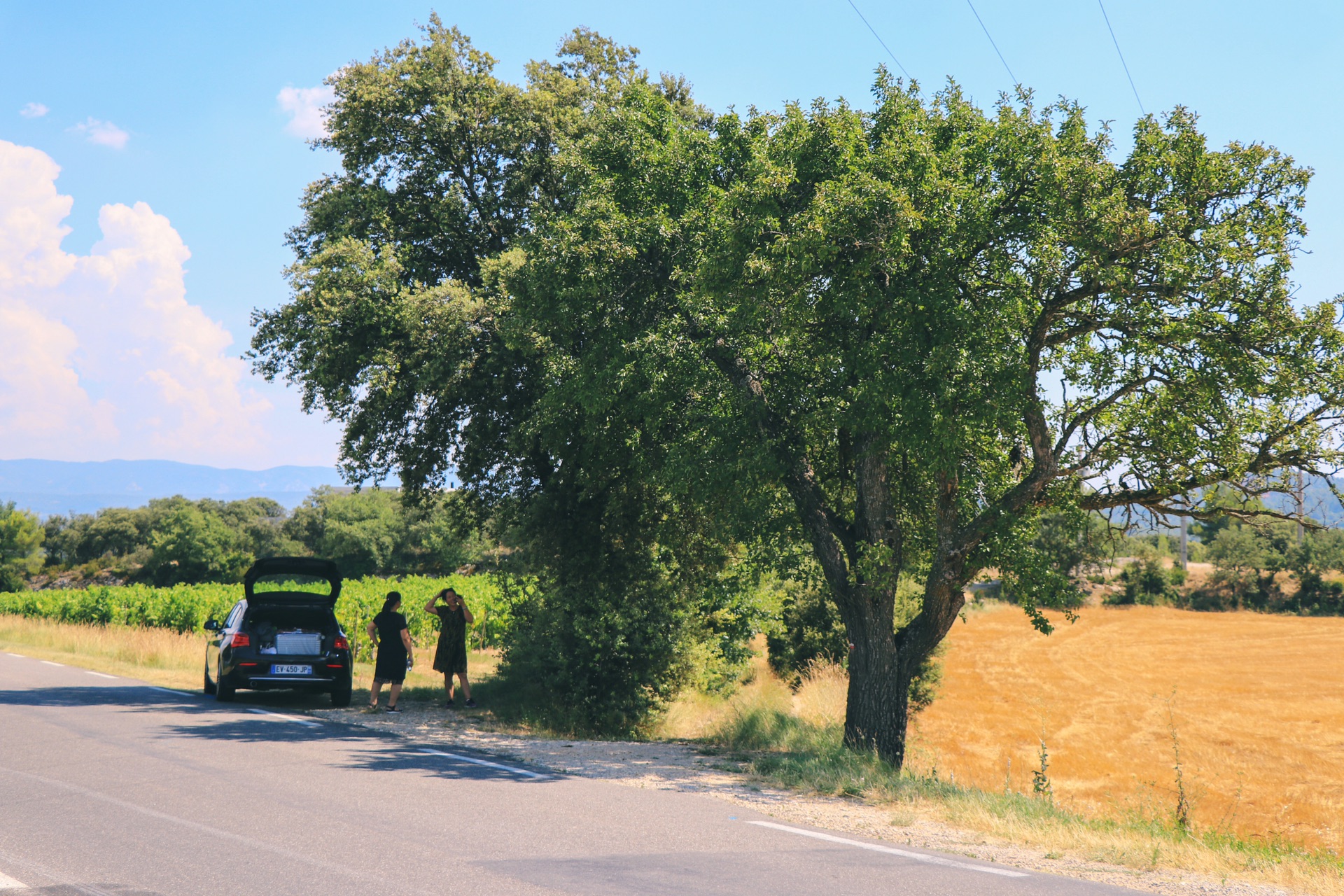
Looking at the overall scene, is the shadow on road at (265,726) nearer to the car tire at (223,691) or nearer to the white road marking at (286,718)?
the white road marking at (286,718)

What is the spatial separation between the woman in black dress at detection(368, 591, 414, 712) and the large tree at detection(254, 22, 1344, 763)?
139 inches

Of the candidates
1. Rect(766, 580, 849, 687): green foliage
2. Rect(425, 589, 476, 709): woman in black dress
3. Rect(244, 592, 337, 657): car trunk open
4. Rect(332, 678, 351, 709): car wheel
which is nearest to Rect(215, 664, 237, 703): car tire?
Rect(244, 592, 337, 657): car trunk open

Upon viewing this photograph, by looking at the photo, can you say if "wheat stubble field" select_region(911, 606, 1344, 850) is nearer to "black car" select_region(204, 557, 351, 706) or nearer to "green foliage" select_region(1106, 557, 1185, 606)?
→ "black car" select_region(204, 557, 351, 706)

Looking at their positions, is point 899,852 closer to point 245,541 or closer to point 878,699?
point 878,699

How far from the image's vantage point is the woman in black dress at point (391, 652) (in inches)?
573

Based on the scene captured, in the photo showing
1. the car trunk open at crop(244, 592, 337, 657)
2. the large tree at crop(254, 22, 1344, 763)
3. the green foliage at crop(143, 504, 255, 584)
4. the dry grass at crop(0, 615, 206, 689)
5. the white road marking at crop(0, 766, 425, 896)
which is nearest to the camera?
the white road marking at crop(0, 766, 425, 896)

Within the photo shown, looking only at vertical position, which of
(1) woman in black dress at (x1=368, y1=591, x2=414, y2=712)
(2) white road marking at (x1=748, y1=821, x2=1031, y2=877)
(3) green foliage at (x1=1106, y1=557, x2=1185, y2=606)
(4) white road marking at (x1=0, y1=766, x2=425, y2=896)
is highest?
(3) green foliage at (x1=1106, y1=557, x2=1185, y2=606)

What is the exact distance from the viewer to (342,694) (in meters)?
14.6

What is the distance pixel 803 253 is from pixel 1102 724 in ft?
74.4

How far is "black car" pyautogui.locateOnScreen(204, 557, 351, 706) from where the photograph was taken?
14055mm

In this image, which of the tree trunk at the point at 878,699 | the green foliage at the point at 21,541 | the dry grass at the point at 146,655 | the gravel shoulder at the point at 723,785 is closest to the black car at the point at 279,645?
the gravel shoulder at the point at 723,785

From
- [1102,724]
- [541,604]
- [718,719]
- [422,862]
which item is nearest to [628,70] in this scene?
[541,604]

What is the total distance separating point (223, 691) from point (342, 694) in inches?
70.4

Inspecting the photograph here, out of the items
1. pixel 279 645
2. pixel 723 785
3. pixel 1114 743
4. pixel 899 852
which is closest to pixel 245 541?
pixel 279 645
